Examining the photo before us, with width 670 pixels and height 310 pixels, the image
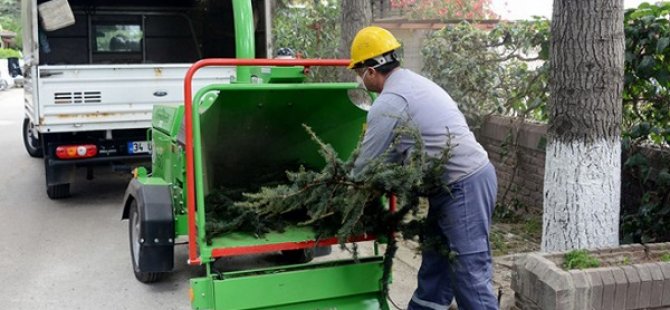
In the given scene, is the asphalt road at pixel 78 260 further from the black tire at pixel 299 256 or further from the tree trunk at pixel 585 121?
the tree trunk at pixel 585 121

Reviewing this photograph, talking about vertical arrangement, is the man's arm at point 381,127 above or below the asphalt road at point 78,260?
above

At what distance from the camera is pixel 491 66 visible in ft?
24.3

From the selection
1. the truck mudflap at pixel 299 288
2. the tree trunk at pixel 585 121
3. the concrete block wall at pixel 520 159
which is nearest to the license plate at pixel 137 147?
the concrete block wall at pixel 520 159

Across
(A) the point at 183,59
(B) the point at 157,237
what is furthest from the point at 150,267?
(A) the point at 183,59

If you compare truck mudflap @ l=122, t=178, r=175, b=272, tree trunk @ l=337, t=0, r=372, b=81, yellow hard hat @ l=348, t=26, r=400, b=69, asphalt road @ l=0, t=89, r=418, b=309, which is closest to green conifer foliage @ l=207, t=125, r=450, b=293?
yellow hard hat @ l=348, t=26, r=400, b=69

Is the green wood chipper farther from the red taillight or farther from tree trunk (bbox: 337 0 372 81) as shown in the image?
the red taillight

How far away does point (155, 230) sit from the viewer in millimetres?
4695

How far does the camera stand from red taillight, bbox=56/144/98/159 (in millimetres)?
7805

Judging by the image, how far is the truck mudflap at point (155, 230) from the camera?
185 inches

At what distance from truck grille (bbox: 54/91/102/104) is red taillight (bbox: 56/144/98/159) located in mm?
543

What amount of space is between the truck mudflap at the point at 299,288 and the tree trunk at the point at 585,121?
3.87ft

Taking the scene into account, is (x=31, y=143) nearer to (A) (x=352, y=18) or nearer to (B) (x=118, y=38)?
(B) (x=118, y=38)

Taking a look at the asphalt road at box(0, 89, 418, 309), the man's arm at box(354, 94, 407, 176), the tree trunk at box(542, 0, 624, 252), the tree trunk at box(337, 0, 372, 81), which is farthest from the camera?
the tree trunk at box(337, 0, 372, 81)

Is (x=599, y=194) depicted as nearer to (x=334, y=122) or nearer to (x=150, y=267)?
(x=334, y=122)
